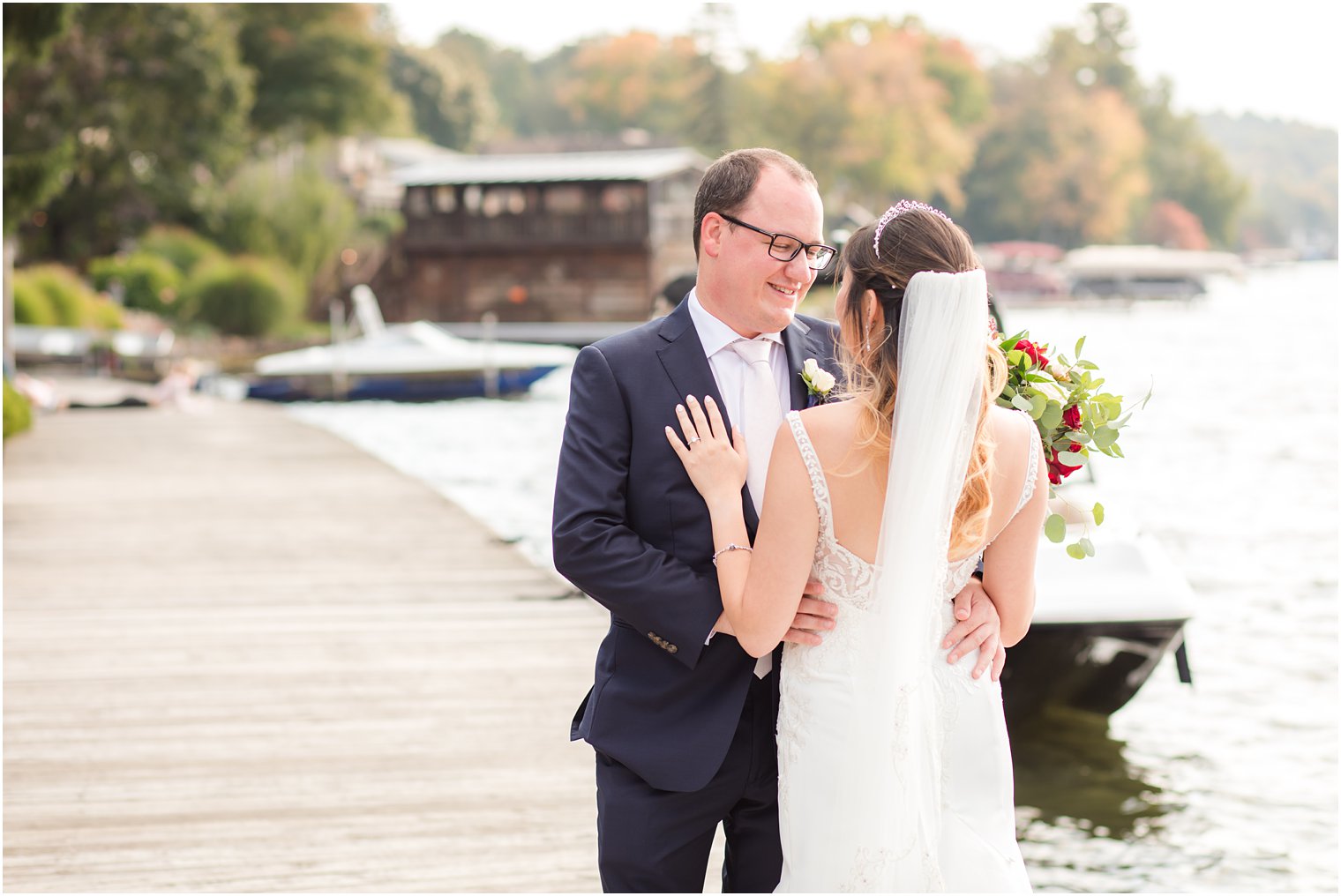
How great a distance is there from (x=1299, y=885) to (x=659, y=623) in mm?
4841

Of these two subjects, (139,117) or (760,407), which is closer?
(760,407)

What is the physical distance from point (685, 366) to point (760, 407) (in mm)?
164

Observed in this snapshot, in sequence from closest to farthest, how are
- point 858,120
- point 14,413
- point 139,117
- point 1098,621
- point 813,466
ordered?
point 813,466 < point 1098,621 < point 14,413 < point 139,117 < point 858,120

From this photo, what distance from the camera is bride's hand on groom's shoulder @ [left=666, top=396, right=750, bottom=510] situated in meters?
2.51

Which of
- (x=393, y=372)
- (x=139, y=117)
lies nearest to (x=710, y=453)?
(x=393, y=372)

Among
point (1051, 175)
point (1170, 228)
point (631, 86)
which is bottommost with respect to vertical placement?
point (1170, 228)

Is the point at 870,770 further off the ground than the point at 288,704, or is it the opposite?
the point at 870,770

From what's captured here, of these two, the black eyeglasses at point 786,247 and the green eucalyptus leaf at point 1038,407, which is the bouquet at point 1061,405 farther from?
the black eyeglasses at point 786,247

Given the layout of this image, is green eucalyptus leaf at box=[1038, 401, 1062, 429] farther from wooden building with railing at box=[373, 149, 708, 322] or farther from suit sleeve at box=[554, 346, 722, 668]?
wooden building with railing at box=[373, 149, 708, 322]

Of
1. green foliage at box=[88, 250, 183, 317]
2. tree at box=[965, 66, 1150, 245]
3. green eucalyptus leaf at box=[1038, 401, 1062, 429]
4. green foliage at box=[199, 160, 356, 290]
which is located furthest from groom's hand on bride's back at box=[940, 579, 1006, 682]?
tree at box=[965, 66, 1150, 245]

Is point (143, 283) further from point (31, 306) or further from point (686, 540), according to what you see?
point (686, 540)

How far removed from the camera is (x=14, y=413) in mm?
14984

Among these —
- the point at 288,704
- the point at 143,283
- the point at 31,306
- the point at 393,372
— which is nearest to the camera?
the point at 288,704

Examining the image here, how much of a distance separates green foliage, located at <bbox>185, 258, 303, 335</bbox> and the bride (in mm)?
38903
